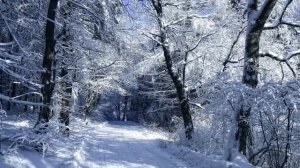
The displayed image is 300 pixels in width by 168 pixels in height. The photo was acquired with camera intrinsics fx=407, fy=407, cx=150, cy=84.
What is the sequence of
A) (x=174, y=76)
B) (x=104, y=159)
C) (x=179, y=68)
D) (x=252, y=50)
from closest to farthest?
(x=252, y=50)
(x=104, y=159)
(x=174, y=76)
(x=179, y=68)

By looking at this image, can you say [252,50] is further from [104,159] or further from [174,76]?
[174,76]

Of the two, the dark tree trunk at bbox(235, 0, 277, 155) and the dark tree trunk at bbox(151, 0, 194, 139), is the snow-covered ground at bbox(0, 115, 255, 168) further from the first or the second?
the dark tree trunk at bbox(151, 0, 194, 139)

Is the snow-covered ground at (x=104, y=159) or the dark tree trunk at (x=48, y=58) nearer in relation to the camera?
the snow-covered ground at (x=104, y=159)

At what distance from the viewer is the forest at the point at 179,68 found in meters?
9.82

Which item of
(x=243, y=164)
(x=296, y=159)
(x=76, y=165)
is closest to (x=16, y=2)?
(x=76, y=165)

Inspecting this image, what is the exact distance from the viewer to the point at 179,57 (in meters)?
24.0

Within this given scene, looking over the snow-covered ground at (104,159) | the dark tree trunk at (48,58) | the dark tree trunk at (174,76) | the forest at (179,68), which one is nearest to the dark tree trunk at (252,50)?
the forest at (179,68)

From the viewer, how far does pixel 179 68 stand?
24016 mm

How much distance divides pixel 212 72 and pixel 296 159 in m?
12.4

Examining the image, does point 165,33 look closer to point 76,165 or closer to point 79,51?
point 79,51

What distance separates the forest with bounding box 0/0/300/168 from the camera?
9820 mm

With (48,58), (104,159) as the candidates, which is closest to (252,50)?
(104,159)

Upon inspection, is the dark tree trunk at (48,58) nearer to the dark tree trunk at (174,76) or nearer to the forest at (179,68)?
the forest at (179,68)

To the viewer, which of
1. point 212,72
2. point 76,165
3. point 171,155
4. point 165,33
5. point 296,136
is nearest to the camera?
point 296,136
